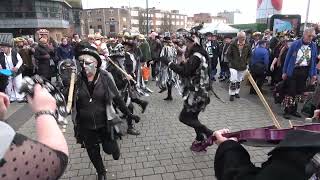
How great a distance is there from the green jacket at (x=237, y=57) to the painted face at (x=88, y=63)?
6059 millimetres

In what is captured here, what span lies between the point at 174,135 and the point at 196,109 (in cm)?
125

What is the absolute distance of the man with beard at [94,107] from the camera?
4203mm

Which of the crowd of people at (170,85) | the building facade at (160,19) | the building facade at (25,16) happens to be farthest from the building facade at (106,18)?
the crowd of people at (170,85)

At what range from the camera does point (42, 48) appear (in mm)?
10641

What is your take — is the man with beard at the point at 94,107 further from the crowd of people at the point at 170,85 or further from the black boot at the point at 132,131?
the black boot at the point at 132,131

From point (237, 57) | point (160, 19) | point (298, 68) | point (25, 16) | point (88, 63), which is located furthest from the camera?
point (160, 19)

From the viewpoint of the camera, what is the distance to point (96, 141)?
431cm

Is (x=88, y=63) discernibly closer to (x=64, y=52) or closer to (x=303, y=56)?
(x=303, y=56)

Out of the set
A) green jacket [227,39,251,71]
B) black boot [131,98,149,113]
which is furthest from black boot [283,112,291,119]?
black boot [131,98,149,113]

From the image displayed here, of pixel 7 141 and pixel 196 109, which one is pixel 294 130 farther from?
pixel 196 109

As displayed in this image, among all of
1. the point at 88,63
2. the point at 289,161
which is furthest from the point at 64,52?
the point at 289,161

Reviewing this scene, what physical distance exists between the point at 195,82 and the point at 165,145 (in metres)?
1.34

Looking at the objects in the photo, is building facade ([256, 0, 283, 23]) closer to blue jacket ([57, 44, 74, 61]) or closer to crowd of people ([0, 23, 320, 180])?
blue jacket ([57, 44, 74, 61])

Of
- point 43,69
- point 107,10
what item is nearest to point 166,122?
point 43,69
